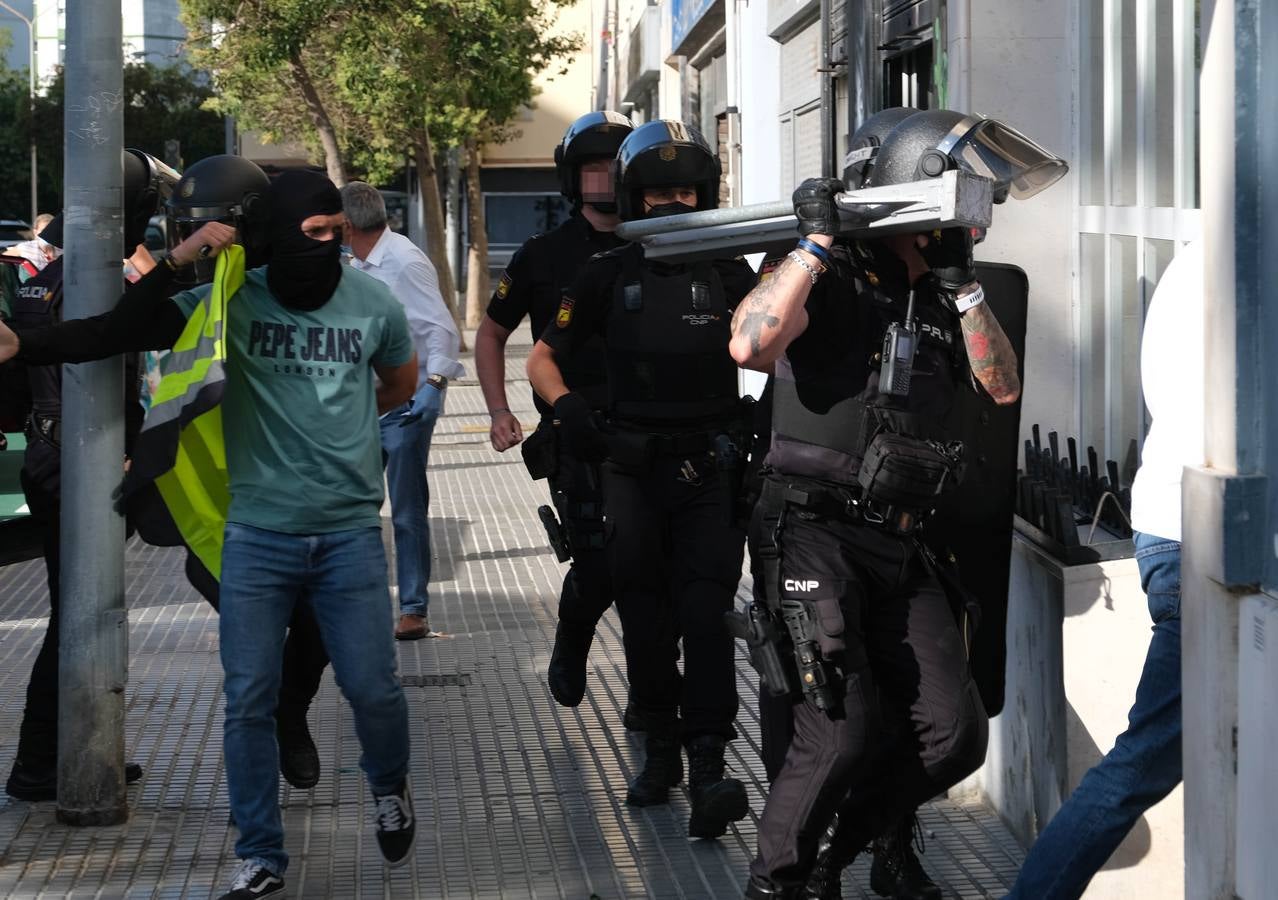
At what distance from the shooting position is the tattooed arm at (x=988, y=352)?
13.1 ft

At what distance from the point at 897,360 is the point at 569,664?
2383mm

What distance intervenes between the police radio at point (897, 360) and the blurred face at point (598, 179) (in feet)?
7.15

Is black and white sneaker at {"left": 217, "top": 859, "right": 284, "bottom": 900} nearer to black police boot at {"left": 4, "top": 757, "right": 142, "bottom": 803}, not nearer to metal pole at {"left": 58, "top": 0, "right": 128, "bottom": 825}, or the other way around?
metal pole at {"left": 58, "top": 0, "right": 128, "bottom": 825}

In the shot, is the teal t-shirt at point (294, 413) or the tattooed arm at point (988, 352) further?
the teal t-shirt at point (294, 413)

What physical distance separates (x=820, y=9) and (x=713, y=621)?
5146 millimetres

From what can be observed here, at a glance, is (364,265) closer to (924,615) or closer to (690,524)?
(690,524)

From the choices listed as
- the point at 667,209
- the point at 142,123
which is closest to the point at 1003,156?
the point at 667,209

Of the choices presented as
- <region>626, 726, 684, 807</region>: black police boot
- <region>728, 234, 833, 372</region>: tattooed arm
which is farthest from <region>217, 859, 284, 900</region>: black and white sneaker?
<region>728, 234, 833, 372</region>: tattooed arm

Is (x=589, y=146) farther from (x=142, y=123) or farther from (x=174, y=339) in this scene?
(x=142, y=123)

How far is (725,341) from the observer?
17.5 ft

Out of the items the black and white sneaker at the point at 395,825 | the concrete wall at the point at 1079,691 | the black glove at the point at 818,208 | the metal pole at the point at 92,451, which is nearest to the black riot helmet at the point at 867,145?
the black glove at the point at 818,208

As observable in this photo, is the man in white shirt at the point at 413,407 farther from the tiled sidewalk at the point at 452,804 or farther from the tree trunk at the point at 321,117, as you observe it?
the tree trunk at the point at 321,117

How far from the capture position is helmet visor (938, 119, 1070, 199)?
3.82m

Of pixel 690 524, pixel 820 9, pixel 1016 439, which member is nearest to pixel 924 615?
pixel 1016 439
